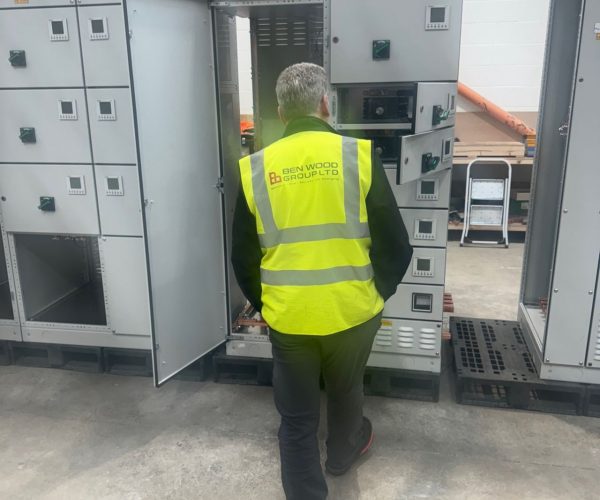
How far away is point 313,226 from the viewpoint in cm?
180

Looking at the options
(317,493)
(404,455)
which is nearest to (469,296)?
(404,455)

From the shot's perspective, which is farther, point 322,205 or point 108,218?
point 108,218

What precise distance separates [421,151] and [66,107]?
6.19 ft

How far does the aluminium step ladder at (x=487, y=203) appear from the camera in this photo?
18.9 feet

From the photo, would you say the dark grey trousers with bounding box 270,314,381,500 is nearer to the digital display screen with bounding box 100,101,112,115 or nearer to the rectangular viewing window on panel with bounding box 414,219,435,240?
the rectangular viewing window on panel with bounding box 414,219,435,240

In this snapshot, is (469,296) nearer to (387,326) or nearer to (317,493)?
(387,326)

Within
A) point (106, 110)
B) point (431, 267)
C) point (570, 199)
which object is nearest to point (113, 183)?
point (106, 110)

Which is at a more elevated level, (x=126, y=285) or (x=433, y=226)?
(x=433, y=226)

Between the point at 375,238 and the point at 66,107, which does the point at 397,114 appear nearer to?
the point at 375,238

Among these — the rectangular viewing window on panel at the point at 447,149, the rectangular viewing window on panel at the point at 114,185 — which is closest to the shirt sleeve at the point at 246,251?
the rectangular viewing window on panel at the point at 447,149

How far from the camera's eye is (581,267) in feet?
8.45

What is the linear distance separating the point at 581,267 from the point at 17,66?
3056 mm

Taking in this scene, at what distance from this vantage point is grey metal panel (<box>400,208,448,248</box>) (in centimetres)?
265

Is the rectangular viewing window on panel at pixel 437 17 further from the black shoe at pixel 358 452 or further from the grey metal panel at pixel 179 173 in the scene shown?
the black shoe at pixel 358 452
